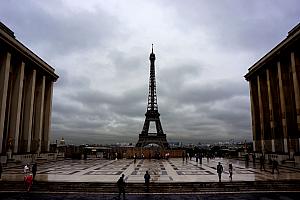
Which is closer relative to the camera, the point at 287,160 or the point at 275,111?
the point at 287,160

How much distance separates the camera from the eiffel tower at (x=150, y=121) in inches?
3885

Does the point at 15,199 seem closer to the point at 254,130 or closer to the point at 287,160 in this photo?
the point at 287,160

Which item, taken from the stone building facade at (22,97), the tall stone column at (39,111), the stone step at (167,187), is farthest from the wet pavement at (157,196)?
the tall stone column at (39,111)

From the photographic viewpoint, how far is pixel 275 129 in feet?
153

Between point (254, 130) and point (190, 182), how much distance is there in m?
42.0

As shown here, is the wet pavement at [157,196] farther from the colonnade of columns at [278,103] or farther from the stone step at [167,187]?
the colonnade of columns at [278,103]

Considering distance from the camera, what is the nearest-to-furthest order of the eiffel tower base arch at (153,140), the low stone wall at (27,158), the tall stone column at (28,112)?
the low stone wall at (27,158)
the tall stone column at (28,112)
the eiffel tower base arch at (153,140)

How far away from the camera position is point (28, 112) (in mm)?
47531

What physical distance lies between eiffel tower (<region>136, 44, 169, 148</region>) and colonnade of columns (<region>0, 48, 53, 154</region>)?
4513 centimetres

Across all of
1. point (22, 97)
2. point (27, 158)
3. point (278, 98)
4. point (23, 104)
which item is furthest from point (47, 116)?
point (278, 98)

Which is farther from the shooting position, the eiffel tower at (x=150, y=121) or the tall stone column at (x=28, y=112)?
the eiffel tower at (x=150, y=121)

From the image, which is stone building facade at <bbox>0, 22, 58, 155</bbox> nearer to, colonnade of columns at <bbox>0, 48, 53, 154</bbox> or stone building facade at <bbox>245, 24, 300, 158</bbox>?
colonnade of columns at <bbox>0, 48, 53, 154</bbox>

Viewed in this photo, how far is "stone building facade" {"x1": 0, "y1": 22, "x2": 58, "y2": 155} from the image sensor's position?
39312 millimetres

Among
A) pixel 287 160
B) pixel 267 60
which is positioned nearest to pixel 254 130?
pixel 267 60
